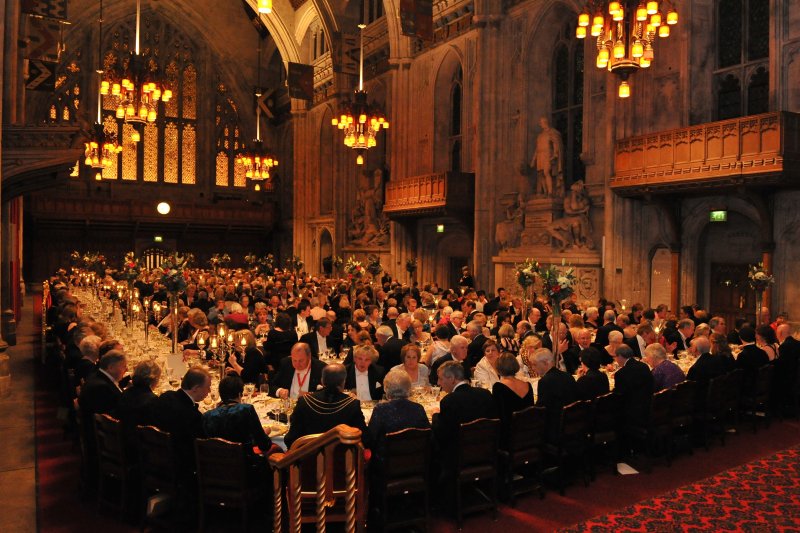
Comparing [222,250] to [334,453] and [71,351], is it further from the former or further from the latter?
[334,453]

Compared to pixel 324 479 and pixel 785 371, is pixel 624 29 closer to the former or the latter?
pixel 785 371

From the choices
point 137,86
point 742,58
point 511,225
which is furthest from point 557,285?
point 137,86

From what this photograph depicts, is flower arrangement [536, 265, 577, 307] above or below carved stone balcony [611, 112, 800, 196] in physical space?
below

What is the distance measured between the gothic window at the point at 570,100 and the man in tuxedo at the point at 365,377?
13147 mm

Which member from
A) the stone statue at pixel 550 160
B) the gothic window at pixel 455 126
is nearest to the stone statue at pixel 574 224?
the stone statue at pixel 550 160

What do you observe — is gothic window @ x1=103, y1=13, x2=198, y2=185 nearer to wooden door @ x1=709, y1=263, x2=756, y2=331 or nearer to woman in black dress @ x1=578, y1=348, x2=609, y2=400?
wooden door @ x1=709, y1=263, x2=756, y2=331

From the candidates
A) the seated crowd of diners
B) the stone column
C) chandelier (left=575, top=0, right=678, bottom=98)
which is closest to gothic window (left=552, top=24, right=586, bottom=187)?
the stone column

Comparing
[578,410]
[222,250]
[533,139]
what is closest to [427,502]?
[578,410]

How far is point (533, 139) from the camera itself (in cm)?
1912

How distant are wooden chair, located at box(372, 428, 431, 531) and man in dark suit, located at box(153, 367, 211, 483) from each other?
4.87ft

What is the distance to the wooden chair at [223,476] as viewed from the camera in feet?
15.3

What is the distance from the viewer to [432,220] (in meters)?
22.9

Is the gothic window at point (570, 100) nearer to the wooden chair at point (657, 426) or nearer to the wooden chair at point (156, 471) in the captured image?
the wooden chair at point (657, 426)

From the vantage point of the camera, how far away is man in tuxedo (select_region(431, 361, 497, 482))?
5293mm
